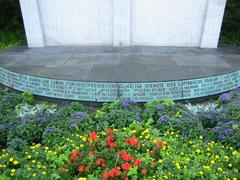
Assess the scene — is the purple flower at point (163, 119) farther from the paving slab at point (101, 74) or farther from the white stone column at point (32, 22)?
the white stone column at point (32, 22)

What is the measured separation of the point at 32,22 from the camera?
7.66 m

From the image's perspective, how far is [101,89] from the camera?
15.0 ft

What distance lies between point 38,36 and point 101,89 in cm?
429

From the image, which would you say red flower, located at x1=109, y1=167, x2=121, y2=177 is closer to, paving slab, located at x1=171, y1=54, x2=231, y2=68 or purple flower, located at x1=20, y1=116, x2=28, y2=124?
purple flower, located at x1=20, y1=116, x2=28, y2=124

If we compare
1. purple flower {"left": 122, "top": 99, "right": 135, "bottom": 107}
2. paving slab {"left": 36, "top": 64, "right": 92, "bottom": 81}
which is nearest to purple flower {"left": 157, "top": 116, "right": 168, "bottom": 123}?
purple flower {"left": 122, "top": 99, "right": 135, "bottom": 107}

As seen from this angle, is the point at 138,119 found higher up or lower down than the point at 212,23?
lower down

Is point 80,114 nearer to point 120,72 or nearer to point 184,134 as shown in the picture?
point 184,134

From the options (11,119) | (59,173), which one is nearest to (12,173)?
(59,173)

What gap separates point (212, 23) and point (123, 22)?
2.63 meters

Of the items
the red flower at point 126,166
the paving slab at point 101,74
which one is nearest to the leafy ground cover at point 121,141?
the red flower at point 126,166

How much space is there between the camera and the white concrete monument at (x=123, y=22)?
7423mm

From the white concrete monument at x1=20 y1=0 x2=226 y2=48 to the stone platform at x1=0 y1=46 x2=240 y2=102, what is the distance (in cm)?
40

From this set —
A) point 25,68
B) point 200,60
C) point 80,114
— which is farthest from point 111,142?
point 200,60

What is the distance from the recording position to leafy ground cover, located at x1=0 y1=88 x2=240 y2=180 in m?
2.92
